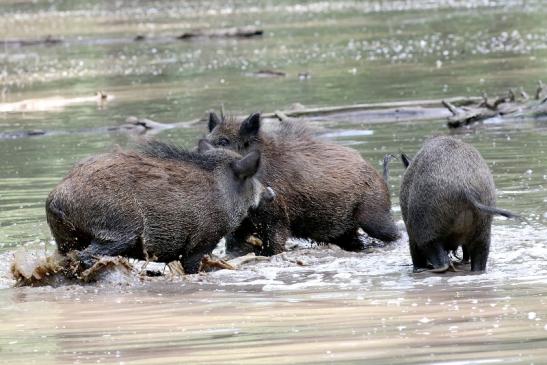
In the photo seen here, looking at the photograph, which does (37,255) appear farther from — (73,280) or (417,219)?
(417,219)

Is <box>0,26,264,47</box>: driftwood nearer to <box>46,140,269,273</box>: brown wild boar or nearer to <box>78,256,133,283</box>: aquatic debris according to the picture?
<box>46,140,269,273</box>: brown wild boar

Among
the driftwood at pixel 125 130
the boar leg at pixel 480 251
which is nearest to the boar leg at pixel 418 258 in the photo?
the boar leg at pixel 480 251


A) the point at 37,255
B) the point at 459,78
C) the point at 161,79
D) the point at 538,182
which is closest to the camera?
the point at 37,255

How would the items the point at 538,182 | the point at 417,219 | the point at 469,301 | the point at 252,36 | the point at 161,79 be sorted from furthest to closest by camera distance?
1. the point at 252,36
2. the point at 161,79
3. the point at 538,182
4. the point at 417,219
5. the point at 469,301

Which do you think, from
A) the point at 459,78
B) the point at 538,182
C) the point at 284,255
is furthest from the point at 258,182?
the point at 459,78

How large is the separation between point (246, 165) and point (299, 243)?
1884 mm

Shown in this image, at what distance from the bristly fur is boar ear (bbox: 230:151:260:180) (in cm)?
15

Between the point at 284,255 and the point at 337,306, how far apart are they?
9.57ft

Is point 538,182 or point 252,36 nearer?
point 538,182

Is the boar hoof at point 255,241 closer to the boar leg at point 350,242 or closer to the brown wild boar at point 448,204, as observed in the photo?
the boar leg at point 350,242

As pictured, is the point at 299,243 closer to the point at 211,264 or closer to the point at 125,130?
the point at 211,264

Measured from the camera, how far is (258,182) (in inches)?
416

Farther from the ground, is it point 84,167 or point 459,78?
point 84,167

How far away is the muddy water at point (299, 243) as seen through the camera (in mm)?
6832
